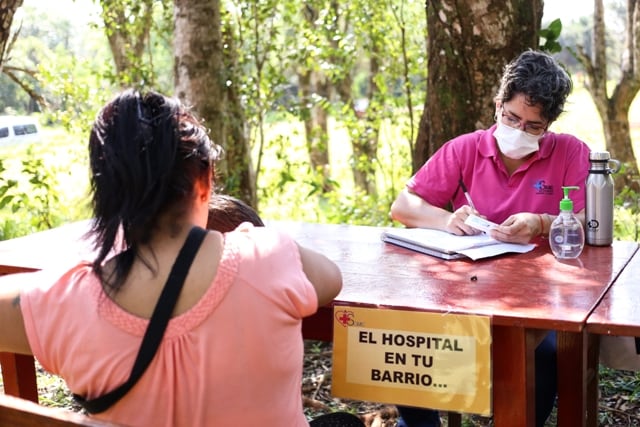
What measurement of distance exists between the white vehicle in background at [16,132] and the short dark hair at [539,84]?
4290mm

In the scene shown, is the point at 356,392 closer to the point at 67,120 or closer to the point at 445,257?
the point at 445,257

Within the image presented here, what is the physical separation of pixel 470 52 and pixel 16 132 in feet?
13.6

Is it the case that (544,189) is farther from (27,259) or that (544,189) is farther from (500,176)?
(27,259)

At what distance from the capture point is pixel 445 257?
109 inches

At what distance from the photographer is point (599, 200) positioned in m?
2.90

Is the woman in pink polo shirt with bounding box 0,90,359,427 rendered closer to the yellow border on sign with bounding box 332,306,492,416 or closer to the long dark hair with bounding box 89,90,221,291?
the long dark hair with bounding box 89,90,221,291

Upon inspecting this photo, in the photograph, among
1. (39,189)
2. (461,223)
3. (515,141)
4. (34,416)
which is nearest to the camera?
(34,416)

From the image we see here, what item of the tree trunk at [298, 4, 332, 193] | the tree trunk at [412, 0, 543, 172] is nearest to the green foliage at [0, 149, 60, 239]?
the tree trunk at [298, 4, 332, 193]

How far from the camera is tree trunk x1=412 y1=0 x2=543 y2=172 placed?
391 centimetres

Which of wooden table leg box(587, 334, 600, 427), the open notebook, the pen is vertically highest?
the pen

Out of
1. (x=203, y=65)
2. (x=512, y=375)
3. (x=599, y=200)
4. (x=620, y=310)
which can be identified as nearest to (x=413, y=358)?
(x=512, y=375)

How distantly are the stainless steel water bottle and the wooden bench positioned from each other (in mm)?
2010

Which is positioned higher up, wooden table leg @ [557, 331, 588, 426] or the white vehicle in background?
the white vehicle in background

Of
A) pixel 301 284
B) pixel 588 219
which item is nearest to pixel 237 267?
pixel 301 284
